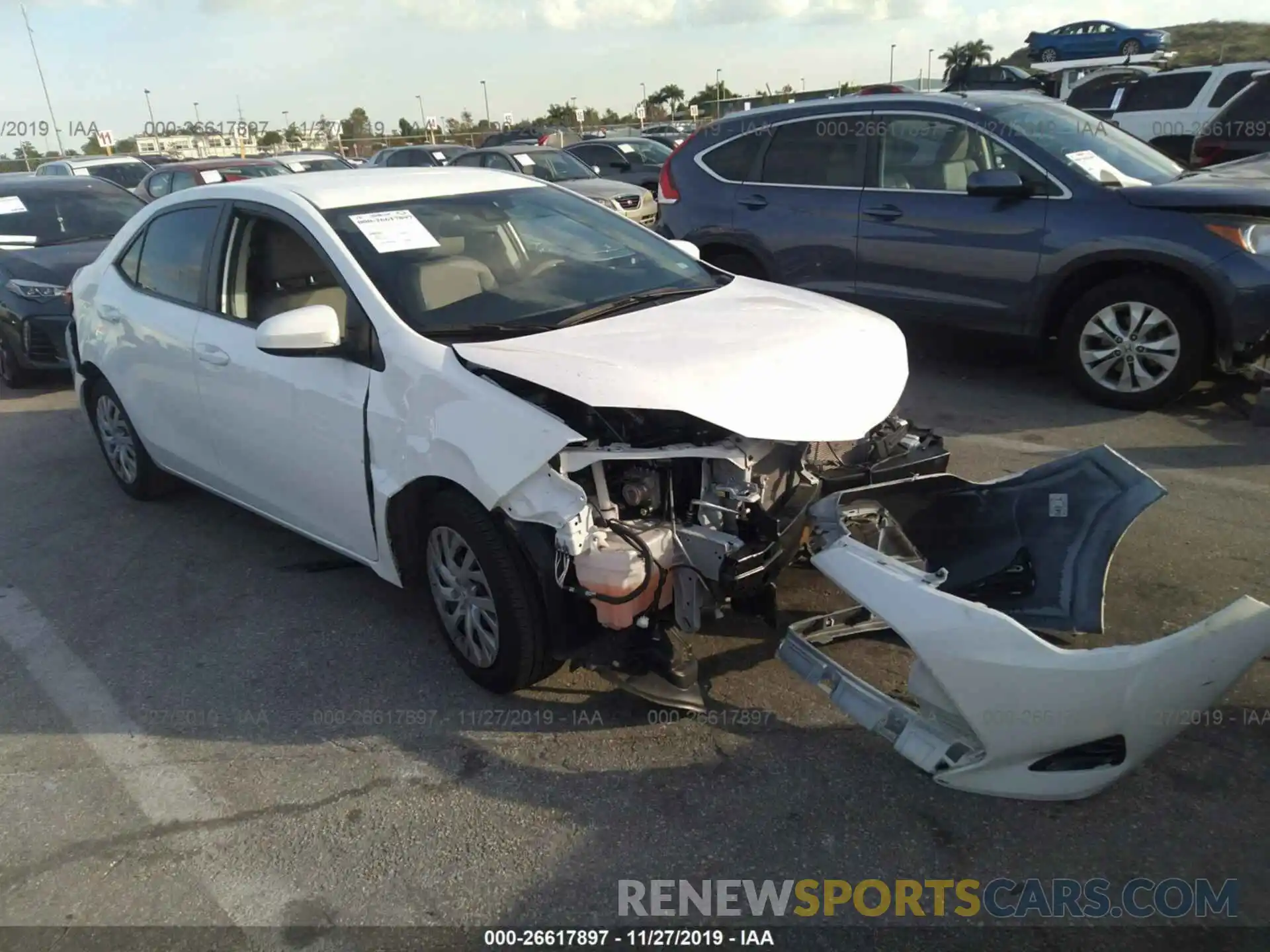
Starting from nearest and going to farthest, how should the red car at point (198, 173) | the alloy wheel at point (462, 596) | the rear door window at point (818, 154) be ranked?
the alloy wheel at point (462, 596) < the rear door window at point (818, 154) < the red car at point (198, 173)

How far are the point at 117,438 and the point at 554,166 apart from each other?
10.8 m

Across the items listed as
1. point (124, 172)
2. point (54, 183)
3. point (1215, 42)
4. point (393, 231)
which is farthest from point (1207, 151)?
point (1215, 42)

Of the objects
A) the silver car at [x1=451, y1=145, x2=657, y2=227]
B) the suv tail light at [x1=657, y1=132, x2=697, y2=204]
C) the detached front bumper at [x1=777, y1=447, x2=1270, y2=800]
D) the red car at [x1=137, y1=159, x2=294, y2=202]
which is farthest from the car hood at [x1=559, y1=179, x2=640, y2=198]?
the detached front bumper at [x1=777, y1=447, x2=1270, y2=800]

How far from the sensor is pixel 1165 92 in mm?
14906

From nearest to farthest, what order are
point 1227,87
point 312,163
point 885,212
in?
point 885,212 < point 1227,87 < point 312,163

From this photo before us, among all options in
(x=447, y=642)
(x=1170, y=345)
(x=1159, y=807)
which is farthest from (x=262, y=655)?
(x=1170, y=345)

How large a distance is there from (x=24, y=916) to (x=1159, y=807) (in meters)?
3.17

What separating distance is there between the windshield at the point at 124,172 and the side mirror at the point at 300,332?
51.3 ft

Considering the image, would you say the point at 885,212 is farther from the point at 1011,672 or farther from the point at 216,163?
the point at 216,163

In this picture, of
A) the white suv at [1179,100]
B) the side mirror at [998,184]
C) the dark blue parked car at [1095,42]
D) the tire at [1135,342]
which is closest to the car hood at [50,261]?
the side mirror at [998,184]

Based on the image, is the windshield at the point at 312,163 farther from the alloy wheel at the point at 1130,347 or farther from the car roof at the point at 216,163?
the alloy wheel at the point at 1130,347

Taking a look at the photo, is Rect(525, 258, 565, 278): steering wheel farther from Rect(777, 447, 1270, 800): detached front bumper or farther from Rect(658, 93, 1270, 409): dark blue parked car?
Rect(658, 93, 1270, 409): dark blue parked car

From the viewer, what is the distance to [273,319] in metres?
3.42

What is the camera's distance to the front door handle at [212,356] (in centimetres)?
414
